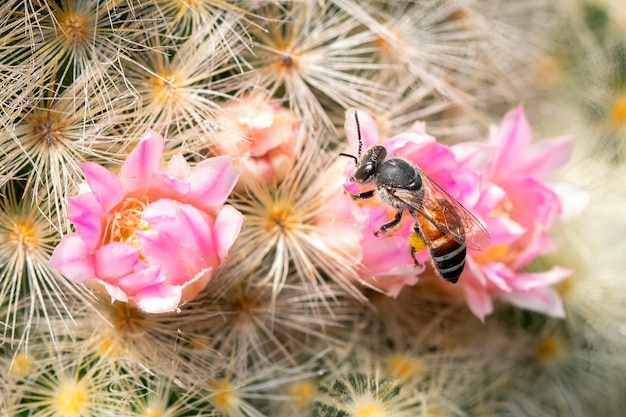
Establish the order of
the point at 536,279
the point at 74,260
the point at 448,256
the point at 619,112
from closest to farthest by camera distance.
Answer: the point at 74,260 < the point at 448,256 < the point at 536,279 < the point at 619,112

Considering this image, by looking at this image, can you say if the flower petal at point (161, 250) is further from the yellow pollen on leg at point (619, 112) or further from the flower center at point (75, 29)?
the yellow pollen on leg at point (619, 112)

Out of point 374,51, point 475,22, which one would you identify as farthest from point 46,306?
point 475,22

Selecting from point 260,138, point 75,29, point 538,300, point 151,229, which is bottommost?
point 538,300

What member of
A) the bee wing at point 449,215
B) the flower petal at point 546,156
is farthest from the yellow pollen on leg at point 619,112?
the bee wing at point 449,215

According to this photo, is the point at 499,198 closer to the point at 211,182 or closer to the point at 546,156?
the point at 546,156

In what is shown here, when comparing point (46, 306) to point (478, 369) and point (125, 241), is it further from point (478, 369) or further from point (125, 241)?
point (478, 369)

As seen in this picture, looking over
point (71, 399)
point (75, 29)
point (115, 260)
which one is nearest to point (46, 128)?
point (75, 29)

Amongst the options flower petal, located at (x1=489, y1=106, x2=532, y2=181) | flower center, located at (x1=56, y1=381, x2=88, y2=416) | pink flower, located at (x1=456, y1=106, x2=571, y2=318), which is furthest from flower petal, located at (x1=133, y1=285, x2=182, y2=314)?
flower petal, located at (x1=489, y1=106, x2=532, y2=181)
